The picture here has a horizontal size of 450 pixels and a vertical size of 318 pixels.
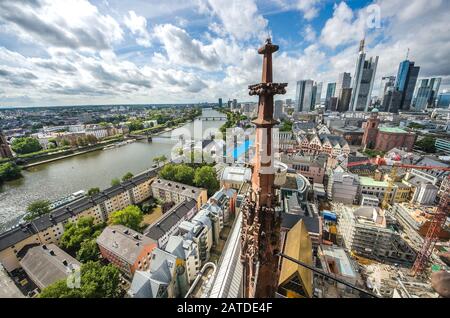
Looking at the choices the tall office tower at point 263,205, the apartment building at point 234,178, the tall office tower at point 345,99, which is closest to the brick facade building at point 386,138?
the apartment building at point 234,178

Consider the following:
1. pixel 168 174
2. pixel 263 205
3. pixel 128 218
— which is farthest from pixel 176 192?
pixel 263 205

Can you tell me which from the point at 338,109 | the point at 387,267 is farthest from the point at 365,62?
the point at 387,267

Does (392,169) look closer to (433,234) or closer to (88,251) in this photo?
(433,234)

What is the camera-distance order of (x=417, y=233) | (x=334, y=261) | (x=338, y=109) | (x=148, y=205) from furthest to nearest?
(x=338, y=109), (x=148, y=205), (x=417, y=233), (x=334, y=261)

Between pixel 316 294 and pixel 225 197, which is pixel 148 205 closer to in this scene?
pixel 225 197

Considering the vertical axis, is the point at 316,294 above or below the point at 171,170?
below

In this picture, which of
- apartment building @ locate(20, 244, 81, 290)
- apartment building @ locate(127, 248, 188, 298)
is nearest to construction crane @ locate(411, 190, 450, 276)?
apartment building @ locate(127, 248, 188, 298)

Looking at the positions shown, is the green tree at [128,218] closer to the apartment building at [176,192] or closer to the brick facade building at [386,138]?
the apartment building at [176,192]
